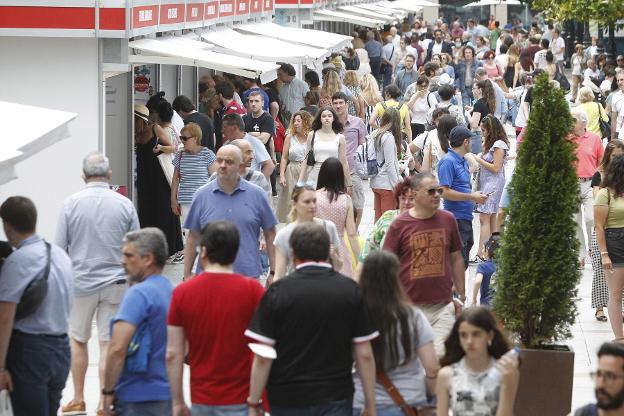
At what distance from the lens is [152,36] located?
15.9 m

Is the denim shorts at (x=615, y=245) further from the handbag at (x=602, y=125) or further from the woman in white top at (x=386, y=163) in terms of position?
the handbag at (x=602, y=125)

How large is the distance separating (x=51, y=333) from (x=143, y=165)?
25.6 feet

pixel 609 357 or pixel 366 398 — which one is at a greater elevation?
pixel 609 357

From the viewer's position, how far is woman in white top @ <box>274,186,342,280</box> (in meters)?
9.05

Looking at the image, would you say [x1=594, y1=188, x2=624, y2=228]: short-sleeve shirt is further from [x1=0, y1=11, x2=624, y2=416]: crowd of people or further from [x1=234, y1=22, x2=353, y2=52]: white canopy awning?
[x1=234, y1=22, x2=353, y2=52]: white canopy awning

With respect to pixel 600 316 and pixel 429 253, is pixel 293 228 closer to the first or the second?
Answer: pixel 429 253

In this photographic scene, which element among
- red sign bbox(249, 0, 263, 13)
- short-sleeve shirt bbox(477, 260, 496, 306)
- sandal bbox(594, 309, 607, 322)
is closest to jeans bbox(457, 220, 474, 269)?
short-sleeve shirt bbox(477, 260, 496, 306)

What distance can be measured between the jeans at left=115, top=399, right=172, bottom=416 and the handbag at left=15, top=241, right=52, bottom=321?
84 centimetres

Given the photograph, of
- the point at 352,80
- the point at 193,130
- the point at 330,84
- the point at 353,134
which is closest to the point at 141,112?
the point at 353,134

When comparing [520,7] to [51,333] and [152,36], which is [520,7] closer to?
[152,36]

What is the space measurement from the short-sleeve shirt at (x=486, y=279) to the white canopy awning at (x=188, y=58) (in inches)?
176

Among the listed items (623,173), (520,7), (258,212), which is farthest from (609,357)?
(520,7)

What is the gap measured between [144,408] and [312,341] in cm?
101

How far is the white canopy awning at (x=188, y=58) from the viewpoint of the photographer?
47.4ft
